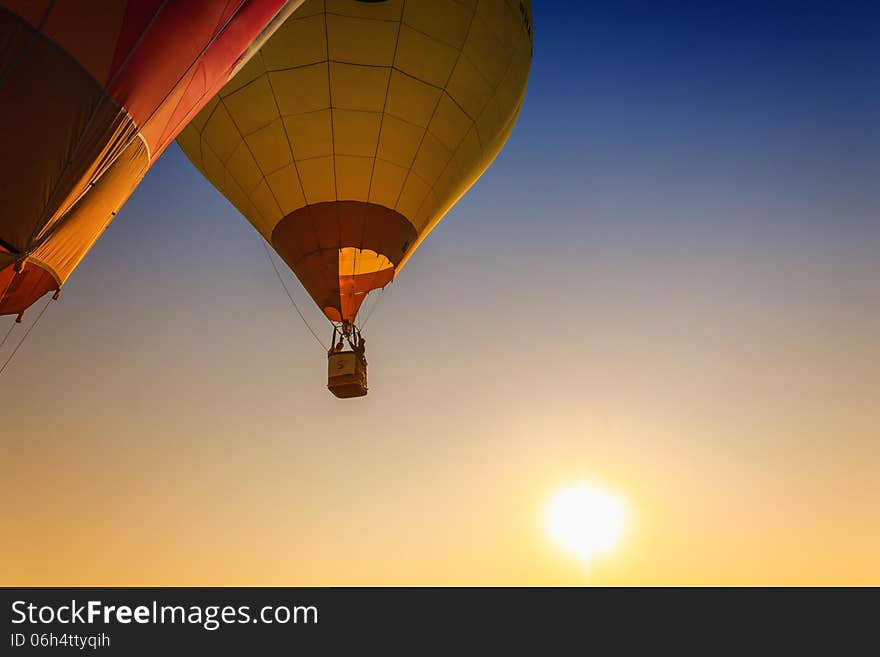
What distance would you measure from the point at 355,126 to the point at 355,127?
1cm

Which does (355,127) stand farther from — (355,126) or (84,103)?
(84,103)

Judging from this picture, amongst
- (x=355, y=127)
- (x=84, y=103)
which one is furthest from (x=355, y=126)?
(x=84, y=103)

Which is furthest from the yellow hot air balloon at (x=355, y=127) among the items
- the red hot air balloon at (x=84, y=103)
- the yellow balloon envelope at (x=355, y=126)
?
the red hot air balloon at (x=84, y=103)

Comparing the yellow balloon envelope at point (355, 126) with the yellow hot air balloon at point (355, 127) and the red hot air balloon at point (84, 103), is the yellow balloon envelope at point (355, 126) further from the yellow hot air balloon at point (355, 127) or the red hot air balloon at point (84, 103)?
the red hot air balloon at point (84, 103)

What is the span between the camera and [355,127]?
11.1 meters

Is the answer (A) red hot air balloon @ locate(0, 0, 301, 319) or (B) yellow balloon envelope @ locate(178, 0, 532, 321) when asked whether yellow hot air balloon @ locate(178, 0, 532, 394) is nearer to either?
(B) yellow balloon envelope @ locate(178, 0, 532, 321)

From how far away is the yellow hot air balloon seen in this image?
1067 cm

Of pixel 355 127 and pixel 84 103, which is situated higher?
pixel 355 127

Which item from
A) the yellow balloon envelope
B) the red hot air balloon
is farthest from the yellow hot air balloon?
the red hot air balloon

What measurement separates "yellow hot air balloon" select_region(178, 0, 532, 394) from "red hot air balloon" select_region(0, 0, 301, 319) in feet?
13.7

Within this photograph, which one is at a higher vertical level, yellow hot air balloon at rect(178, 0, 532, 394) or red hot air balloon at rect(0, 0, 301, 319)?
yellow hot air balloon at rect(178, 0, 532, 394)
